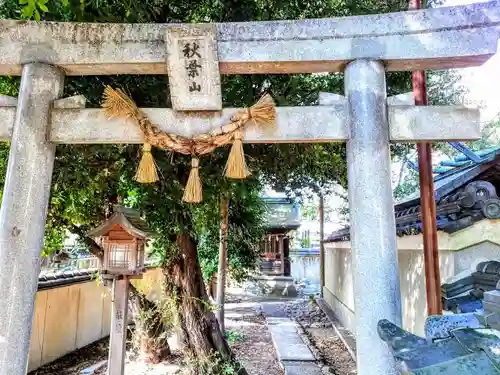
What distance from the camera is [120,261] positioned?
4113 mm

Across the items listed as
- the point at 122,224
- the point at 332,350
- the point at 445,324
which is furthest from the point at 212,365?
the point at 445,324

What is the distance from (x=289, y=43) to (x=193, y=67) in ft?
2.18

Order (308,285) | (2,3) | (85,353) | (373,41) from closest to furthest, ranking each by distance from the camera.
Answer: (373,41) → (2,3) → (85,353) → (308,285)

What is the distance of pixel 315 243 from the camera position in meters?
36.9

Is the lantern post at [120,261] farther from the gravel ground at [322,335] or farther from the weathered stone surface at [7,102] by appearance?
the gravel ground at [322,335]

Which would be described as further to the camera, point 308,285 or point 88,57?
point 308,285

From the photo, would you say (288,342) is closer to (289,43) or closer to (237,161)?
(237,161)

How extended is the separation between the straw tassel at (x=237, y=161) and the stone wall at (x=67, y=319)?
5407 millimetres

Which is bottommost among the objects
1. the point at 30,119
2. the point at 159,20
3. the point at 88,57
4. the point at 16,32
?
the point at 30,119

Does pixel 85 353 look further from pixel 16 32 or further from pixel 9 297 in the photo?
pixel 16 32

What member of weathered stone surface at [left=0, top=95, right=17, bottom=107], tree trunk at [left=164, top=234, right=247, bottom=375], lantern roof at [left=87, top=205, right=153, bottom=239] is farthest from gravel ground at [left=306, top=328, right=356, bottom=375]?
weathered stone surface at [left=0, top=95, right=17, bottom=107]

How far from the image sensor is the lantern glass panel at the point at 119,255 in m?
4.11

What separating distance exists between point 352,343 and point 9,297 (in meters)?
8.15

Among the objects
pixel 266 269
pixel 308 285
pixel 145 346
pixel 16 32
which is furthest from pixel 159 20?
pixel 308 285
